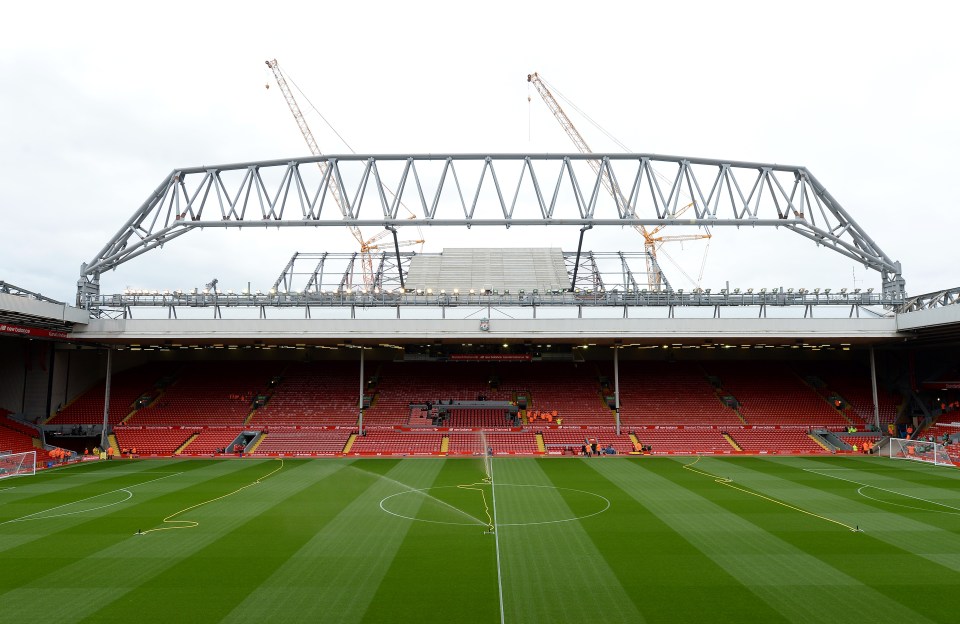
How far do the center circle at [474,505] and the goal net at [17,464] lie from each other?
21525 millimetres

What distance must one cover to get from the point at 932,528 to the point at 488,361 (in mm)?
35041

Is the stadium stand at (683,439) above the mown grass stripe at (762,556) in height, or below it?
above

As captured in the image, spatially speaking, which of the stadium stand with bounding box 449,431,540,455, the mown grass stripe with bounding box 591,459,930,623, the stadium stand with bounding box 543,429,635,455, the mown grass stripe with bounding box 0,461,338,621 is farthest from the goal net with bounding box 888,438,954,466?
the mown grass stripe with bounding box 0,461,338,621

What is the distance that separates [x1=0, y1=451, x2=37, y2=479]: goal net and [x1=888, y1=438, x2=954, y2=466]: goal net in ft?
160

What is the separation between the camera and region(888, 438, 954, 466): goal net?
31641 millimetres

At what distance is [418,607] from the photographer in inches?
427

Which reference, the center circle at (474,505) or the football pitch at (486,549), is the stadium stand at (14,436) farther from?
the center circle at (474,505)

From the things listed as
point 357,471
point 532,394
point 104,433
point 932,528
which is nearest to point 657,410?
point 532,394

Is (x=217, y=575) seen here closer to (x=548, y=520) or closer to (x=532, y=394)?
(x=548, y=520)

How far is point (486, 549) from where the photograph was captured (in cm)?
1469

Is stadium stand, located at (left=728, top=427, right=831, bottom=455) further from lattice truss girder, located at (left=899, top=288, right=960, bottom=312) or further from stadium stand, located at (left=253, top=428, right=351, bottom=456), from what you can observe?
stadium stand, located at (left=253, top=428, right=351, bottom=456)

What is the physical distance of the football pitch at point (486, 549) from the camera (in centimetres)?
1090

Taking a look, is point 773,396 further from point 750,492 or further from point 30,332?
point 30,332

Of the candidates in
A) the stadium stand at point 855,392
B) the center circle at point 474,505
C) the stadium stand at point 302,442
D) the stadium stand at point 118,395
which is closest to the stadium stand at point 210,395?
the stadium stand at point 118,395
